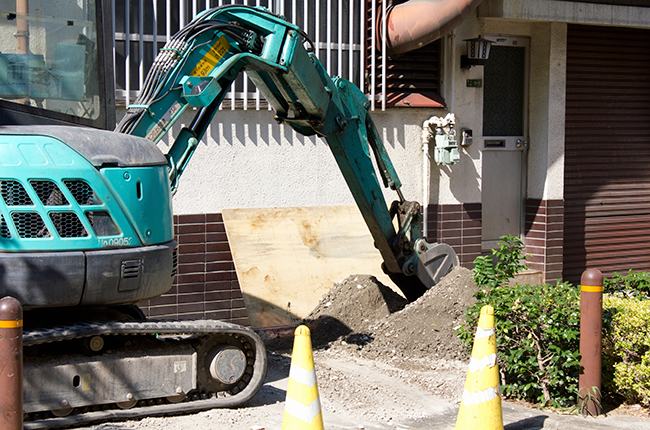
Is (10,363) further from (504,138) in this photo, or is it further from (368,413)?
(504,138)

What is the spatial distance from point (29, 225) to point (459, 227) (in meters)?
6.36

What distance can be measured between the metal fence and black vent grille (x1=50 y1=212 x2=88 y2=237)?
3523 mm

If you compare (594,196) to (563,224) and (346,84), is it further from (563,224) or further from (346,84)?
(346,84)

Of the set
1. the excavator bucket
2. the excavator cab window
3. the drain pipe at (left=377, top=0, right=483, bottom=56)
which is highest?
the drain pipe at (left=377, top=0, right=483, bottom=56)

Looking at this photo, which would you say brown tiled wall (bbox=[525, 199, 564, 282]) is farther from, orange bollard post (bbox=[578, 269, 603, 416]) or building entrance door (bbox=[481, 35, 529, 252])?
orange bollard post (bbox=[578, 269, 603, 416])

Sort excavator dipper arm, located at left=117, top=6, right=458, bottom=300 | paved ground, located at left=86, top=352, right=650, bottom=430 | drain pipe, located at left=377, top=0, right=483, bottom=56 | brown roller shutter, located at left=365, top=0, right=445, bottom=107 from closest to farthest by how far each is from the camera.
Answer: paved ground, located at left=86, top=352, right=650, bottom=430
excavator dipper arm, located at left=117, top=6, right=458, bottom=300
drain pipe, located at left=377, top=0, right=483, bottom=56
brown roller shutter, located at left=365, top=0, right=445, bottom=107

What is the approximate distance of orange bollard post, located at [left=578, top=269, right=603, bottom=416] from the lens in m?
5.52

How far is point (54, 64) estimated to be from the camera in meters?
4.90

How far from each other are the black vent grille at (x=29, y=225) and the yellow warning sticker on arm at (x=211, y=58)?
173 cm

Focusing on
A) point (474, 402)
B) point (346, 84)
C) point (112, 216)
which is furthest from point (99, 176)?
point (346, 84)

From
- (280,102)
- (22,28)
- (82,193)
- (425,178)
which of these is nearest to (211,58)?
(280,102)

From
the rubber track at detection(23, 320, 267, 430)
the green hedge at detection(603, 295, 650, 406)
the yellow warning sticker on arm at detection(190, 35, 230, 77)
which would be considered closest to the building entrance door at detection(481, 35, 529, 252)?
the green hedge at detection(603, 295, 650, 406)

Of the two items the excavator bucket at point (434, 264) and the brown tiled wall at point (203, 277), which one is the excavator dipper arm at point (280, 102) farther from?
the brown tiled wall at point (203, 277)

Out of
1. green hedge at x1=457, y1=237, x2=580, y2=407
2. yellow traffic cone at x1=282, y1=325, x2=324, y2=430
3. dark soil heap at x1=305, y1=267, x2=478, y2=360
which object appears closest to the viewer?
yellow traffic cone at x1=282, y1=325, x2=324, y2=430
